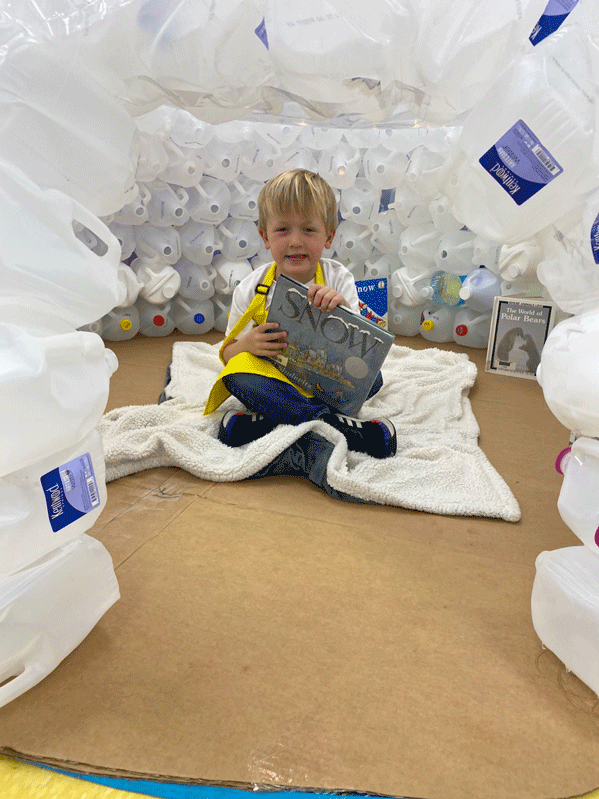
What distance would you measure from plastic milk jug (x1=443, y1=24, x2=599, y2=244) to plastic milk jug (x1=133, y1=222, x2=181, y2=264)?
1251mm

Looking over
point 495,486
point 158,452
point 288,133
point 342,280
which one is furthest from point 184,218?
point 495,486

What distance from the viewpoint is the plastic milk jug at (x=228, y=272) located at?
1.93 metres

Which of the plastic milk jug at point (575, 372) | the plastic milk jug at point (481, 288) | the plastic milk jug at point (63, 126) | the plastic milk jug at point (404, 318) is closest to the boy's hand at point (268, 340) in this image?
the plastic milk jug at point (63, 126)

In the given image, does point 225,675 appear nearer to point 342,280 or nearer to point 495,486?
point 495,486

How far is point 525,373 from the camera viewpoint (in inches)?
64.7

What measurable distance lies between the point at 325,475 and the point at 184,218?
3.78ft

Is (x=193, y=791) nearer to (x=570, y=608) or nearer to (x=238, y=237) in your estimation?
(x=570, y=608)

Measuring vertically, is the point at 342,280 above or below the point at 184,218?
below

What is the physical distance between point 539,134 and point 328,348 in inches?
19.7

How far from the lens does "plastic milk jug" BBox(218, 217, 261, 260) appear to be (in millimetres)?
1907

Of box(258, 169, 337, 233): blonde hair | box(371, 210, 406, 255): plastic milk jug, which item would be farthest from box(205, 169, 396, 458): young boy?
box(371, 210, 406, 255): plastic milk jug

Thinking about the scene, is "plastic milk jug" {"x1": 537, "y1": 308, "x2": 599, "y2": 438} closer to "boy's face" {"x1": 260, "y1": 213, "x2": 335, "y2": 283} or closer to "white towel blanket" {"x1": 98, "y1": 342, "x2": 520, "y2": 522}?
"white towel blanket" {"x1": 98, "y1": 342, "x2": 520, "y2": 522}

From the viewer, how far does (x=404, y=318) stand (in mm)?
2004

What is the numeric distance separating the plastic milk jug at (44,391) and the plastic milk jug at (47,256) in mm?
38
